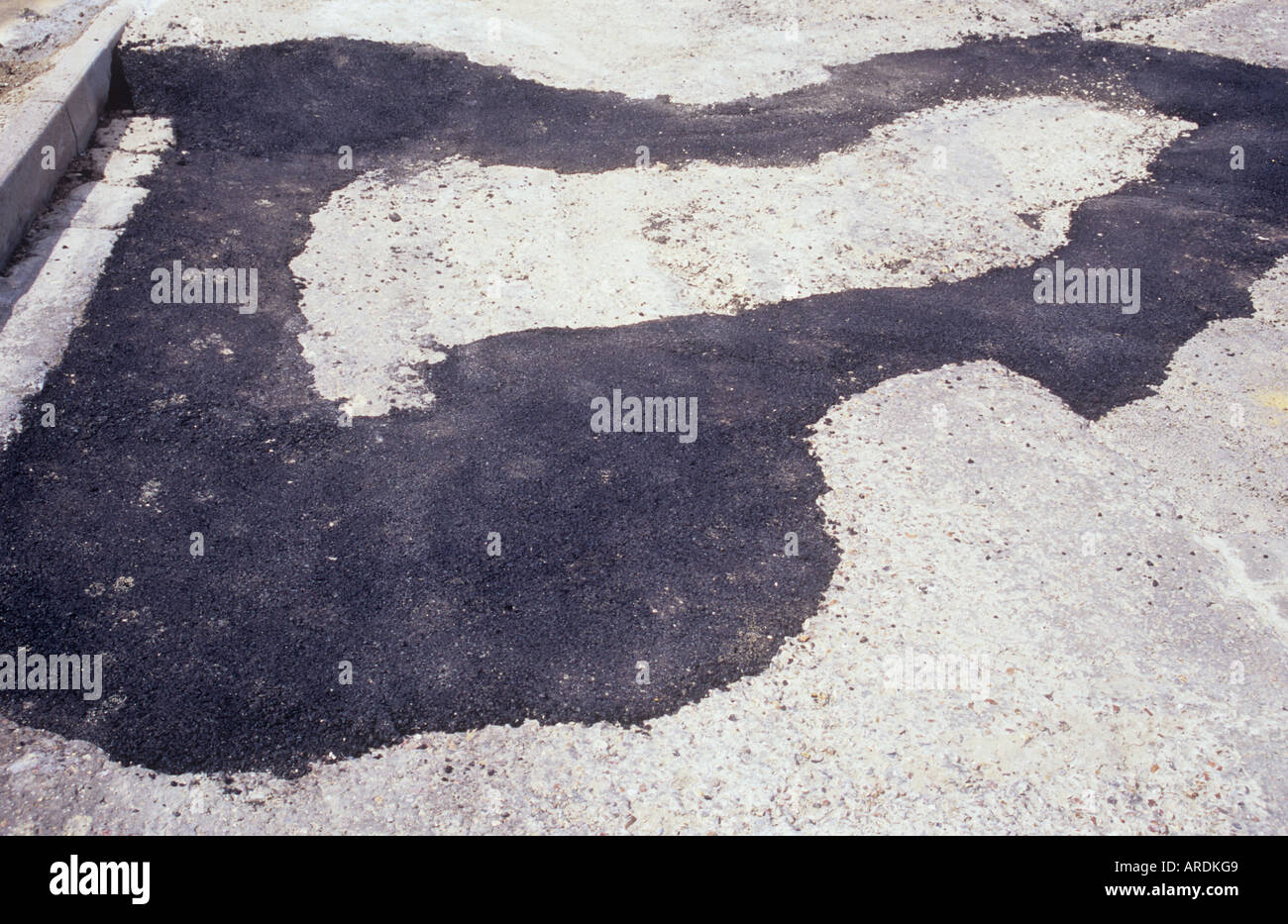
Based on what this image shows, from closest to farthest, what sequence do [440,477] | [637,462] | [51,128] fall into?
[440,477] → [637,462] → [51,128]

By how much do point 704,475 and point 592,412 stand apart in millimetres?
815

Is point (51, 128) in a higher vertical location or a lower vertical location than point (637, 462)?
higher

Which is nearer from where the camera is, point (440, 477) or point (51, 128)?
point (440, 477)

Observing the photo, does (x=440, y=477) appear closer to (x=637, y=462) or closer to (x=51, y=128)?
(x=637, y=462)

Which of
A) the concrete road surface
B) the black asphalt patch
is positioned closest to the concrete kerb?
the concrete road surface

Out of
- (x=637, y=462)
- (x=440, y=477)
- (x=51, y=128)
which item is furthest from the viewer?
(x=51, y=128)

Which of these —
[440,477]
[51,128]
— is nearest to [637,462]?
[440,477]

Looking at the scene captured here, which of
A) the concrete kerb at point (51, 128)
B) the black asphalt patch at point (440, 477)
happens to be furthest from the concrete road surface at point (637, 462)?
the concrete kerb at point (51, 128)

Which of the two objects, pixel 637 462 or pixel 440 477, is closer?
pixel 440 477

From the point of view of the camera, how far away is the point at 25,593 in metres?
4.27

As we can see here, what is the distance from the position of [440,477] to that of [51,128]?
492 centimetres

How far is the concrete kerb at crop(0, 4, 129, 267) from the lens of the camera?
6.58m

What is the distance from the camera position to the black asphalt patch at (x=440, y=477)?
3.98 m

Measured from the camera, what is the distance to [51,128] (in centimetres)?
721
